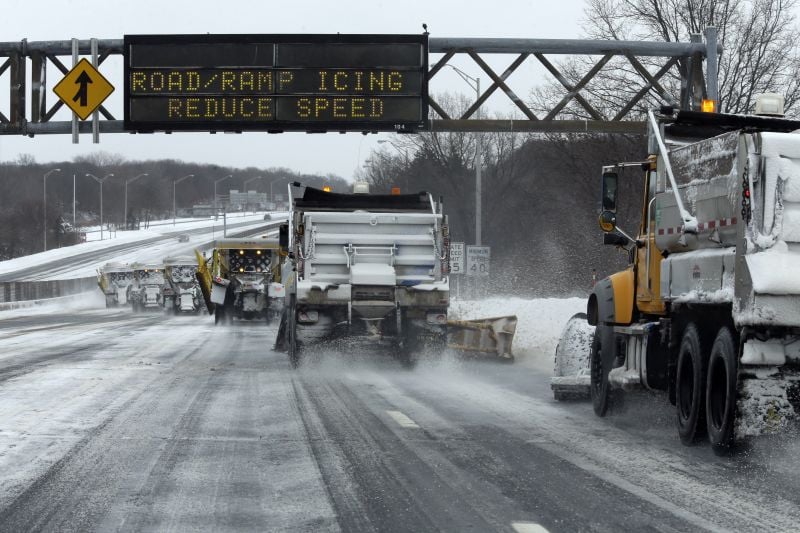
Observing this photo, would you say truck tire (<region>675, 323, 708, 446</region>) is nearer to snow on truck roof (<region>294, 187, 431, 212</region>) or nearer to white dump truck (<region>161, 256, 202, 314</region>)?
snow on truck roof (<region>294, 187, 431, 212</region>)

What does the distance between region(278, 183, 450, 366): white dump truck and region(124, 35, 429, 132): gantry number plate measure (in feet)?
9.05

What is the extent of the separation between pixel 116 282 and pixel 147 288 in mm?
4148

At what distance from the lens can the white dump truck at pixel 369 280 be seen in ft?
59.5

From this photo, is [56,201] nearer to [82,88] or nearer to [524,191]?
[524,191]

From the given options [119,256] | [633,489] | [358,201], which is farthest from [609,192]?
[119,256]

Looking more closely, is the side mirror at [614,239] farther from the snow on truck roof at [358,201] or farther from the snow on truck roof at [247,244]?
the snow on truck roof at [247,244]

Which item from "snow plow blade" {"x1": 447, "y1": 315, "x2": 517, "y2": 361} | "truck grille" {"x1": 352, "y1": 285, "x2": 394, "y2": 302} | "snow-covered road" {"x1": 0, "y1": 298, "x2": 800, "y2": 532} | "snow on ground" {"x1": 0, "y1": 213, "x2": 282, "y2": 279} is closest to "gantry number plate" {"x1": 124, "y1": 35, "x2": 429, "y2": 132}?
"snow plow blade" {"x1": 447, "y1": 315, "x2": 517, "y2": 361}

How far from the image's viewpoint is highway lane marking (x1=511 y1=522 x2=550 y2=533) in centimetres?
620

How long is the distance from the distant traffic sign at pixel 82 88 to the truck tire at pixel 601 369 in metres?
13.1

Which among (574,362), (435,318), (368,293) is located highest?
(368,293)

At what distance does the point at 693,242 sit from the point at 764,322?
6.13ft

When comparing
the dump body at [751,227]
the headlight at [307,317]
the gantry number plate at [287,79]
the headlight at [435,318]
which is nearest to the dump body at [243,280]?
the gantry number plate at [287,79]

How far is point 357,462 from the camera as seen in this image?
27.9ft

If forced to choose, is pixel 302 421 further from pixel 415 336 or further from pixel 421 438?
pixel 415 336
